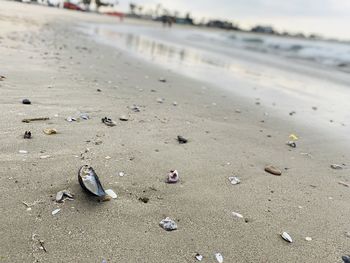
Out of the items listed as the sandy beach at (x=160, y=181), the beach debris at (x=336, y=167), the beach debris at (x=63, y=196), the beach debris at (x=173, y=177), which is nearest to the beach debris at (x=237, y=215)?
the sandy beach at (x=160, y=181)

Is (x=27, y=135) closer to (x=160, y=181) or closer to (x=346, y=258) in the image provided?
(x=160, y=181)

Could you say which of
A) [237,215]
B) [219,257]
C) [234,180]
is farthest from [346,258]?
[234,180]

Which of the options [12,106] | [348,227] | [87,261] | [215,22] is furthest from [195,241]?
[215,22]

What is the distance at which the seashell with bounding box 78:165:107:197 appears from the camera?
2863 mm

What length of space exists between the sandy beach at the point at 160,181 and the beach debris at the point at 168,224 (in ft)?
0.13

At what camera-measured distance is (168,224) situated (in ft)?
8.95

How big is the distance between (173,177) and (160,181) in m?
0.13

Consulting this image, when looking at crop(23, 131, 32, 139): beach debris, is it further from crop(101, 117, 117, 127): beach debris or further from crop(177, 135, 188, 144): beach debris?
crop(177, 135, 188, 144): beach debris

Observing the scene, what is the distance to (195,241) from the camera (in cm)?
262

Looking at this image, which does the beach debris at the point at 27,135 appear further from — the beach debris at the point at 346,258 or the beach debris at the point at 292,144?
the beach debris at the point at 292,144

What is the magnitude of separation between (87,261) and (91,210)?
53cm

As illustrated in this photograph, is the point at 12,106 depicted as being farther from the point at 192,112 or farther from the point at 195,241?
the point at 195,241

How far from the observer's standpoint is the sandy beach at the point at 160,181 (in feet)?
8.22

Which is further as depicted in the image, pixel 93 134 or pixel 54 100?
pixel 54 100
